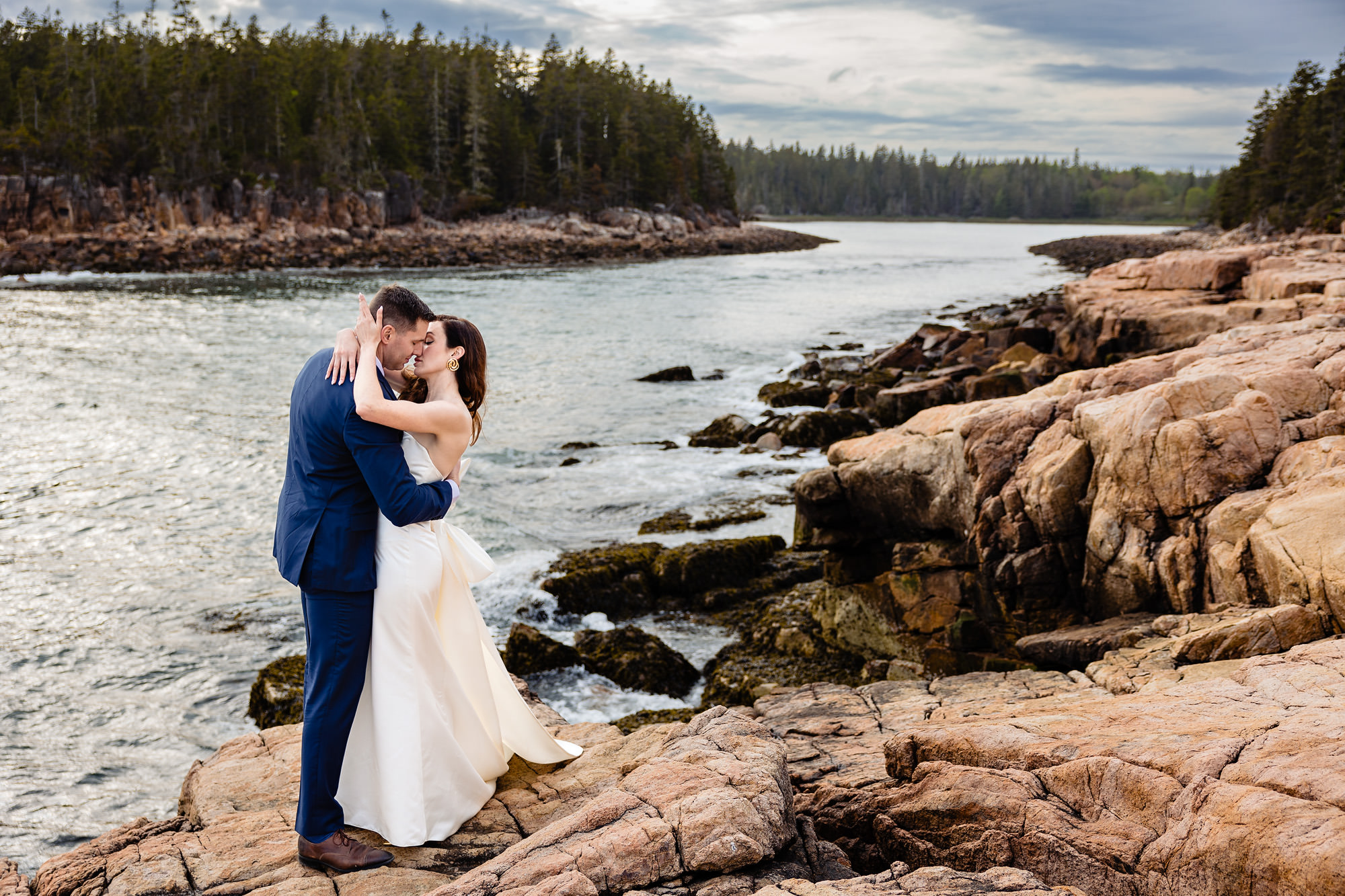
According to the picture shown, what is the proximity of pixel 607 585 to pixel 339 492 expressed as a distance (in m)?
6.66

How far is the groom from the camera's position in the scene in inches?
144

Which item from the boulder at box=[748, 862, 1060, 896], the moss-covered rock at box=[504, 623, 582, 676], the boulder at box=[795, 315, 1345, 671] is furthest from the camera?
the moss-covered rock at box=[504, 623, 582, 676]

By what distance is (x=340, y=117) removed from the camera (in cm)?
7875

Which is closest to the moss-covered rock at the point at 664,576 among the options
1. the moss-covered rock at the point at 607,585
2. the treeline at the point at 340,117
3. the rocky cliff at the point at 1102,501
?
the moss-covered rock at the point at 607,585

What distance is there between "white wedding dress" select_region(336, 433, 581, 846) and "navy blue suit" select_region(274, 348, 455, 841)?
0.08 meters

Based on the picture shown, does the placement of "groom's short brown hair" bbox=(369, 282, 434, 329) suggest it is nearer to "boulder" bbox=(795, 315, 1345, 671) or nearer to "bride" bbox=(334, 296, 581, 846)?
"bride" bbox=(334, 296, 581, 846)

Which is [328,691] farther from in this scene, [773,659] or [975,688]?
[773,659]

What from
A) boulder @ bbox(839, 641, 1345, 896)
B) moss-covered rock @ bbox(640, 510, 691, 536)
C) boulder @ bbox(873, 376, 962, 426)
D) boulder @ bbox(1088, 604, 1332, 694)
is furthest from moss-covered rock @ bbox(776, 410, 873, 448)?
boulder @ bbox(839, 641, 1345, 896)

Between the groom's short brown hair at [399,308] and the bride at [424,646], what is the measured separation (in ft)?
0.18

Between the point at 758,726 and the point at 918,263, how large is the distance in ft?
250

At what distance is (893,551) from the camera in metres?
9.45

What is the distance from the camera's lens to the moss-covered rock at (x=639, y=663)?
27.2ft

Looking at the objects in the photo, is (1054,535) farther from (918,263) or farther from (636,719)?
(918,263)

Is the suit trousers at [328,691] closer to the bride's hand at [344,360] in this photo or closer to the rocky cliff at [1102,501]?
the bride's hand at [344,360]
